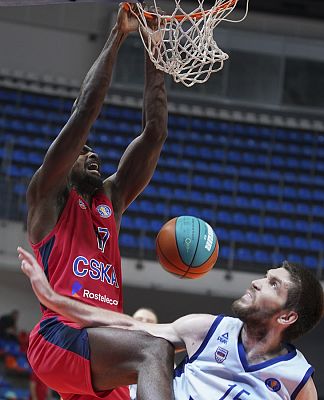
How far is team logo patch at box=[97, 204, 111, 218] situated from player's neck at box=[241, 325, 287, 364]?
43.4 inches


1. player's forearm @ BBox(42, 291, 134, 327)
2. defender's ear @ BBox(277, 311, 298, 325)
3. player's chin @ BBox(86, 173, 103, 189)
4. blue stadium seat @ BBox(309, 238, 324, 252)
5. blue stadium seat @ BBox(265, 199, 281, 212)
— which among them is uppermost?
player's chin @ BBox(86, 173, 103, 189)

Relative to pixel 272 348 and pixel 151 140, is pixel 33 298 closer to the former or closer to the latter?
pixel 151 140

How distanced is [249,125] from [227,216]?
3407 mm

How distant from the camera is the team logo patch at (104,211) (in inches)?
164

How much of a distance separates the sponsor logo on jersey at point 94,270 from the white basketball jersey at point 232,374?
0.80 m

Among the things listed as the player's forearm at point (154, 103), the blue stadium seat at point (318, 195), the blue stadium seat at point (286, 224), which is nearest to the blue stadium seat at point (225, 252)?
the blue stadium seat at point (286, 224)

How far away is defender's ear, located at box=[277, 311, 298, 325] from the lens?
332cm

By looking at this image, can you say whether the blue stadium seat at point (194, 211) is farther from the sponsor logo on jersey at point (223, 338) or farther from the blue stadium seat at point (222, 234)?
the sponsor logo on jersey at point (223, 338)

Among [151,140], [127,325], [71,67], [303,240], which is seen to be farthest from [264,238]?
[127,325]

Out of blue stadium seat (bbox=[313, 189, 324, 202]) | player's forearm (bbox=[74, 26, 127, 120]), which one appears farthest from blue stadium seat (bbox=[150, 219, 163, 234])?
player's forearm (bbox=[74, 26, 127, 120])

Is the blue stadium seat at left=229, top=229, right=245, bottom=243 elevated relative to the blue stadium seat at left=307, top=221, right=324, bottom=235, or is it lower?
lower

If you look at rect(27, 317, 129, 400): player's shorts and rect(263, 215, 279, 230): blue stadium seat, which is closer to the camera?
rect(27, 317, 129, 400): player's shorts

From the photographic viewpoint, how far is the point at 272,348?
3336 millimetres

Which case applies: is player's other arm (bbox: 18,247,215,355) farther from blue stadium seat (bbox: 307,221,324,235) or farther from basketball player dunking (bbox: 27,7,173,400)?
blue stadium seat (bbox: 307,221,324,235)
